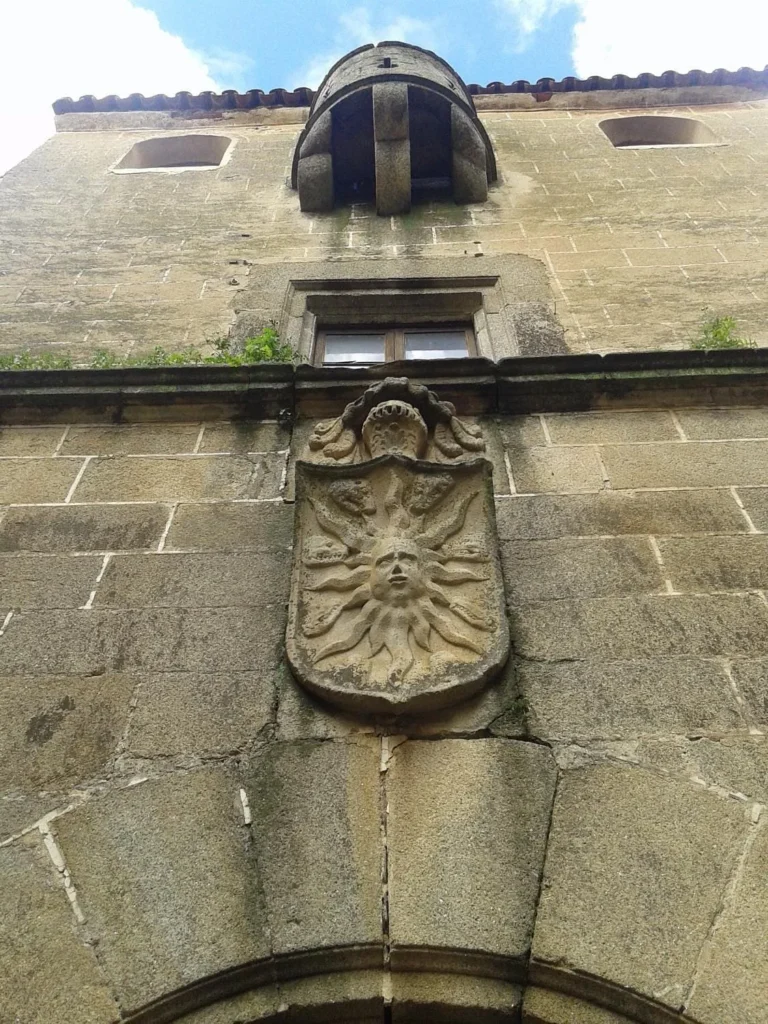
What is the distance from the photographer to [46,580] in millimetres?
3512

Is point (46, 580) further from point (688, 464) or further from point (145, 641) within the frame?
point (688, 464)

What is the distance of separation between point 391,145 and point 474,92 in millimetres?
3679

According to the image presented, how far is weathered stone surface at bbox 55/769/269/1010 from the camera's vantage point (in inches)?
90.0

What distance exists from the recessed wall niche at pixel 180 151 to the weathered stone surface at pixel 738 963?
9160 millimetres

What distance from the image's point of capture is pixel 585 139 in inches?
359

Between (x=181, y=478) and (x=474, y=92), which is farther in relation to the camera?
(x=474, y=92)

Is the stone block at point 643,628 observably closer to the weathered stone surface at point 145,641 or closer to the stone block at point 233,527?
the weathered stone surface at point 145,641

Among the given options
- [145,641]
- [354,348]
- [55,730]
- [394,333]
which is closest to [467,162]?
[394,333]

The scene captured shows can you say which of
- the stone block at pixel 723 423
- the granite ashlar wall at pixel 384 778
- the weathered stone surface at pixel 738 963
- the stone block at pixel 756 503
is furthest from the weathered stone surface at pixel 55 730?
the stone block at pixel 723 423

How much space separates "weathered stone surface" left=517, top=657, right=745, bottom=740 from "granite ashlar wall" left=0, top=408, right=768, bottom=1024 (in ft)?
0.03

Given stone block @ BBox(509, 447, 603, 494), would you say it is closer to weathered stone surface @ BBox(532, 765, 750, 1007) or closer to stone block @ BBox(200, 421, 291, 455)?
stone block @ BBox(200, 421, 291, 455)

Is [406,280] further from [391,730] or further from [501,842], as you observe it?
[501,842]

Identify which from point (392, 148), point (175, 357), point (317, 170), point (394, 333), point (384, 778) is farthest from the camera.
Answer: point (317, 170)

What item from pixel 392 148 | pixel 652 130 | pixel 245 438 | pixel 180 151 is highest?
pixel 652 130
